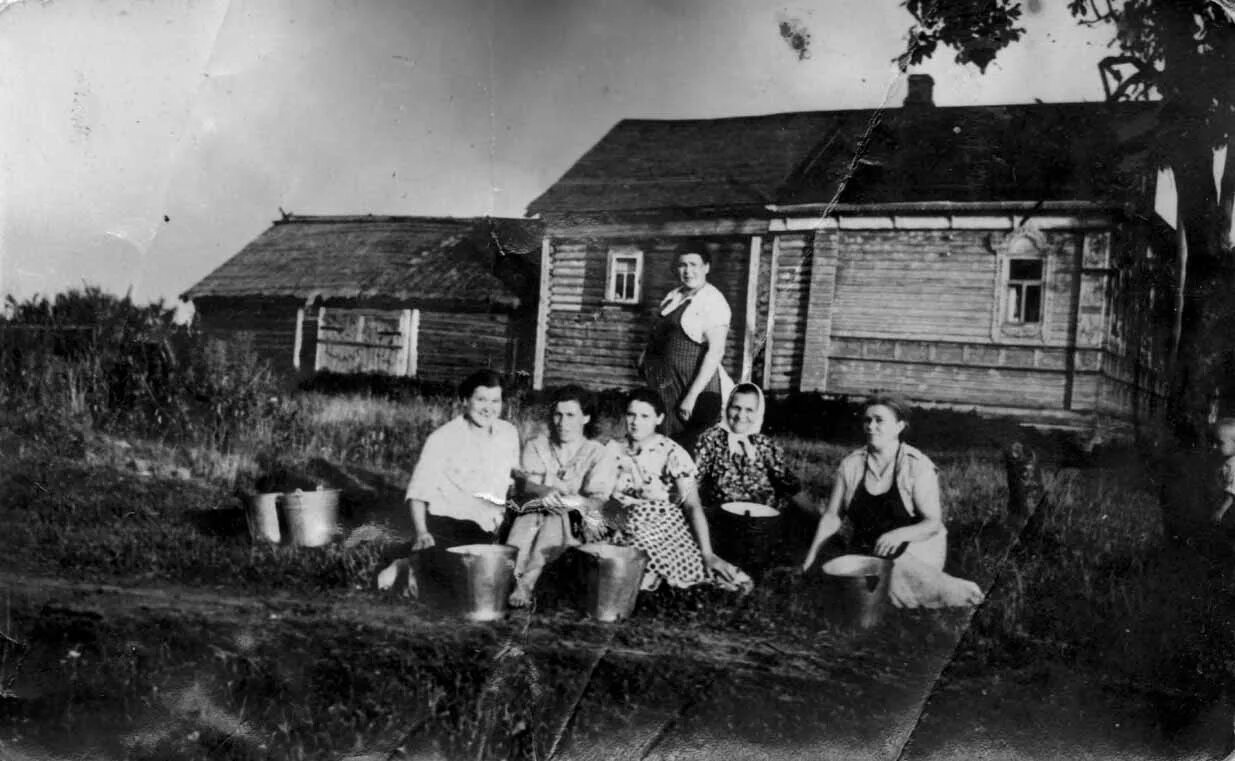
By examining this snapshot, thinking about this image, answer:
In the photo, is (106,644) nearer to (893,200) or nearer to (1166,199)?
(893,200)

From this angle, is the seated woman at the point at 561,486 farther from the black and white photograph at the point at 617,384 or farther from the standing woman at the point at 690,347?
the standing woman at the point at 690,347

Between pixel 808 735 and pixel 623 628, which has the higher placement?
pixel 623 628

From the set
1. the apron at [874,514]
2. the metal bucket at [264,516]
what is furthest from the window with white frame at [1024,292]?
the metal bucket at [264,516]

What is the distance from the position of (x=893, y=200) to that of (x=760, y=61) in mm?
740

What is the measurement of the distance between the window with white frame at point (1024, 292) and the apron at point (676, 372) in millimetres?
1114

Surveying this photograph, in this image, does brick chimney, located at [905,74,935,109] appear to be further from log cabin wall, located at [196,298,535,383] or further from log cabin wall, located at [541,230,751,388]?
log cabin wall, located at [196,298,535,383]

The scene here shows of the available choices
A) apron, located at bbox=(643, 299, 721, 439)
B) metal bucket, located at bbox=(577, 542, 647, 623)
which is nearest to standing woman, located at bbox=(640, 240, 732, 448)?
apron, located at bbox=(643, 299, 721, 439)

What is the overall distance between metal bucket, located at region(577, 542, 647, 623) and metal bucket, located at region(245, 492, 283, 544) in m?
1.25

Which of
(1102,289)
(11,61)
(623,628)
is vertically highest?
(11,61)

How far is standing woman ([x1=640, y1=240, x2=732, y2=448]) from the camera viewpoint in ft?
11.8

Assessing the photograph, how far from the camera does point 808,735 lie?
3307 millimetres

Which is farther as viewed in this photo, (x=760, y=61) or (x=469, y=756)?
(x=760, y=61)

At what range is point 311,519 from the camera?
3.61 m

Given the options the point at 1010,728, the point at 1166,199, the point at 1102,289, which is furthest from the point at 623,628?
the point at 1166,199
